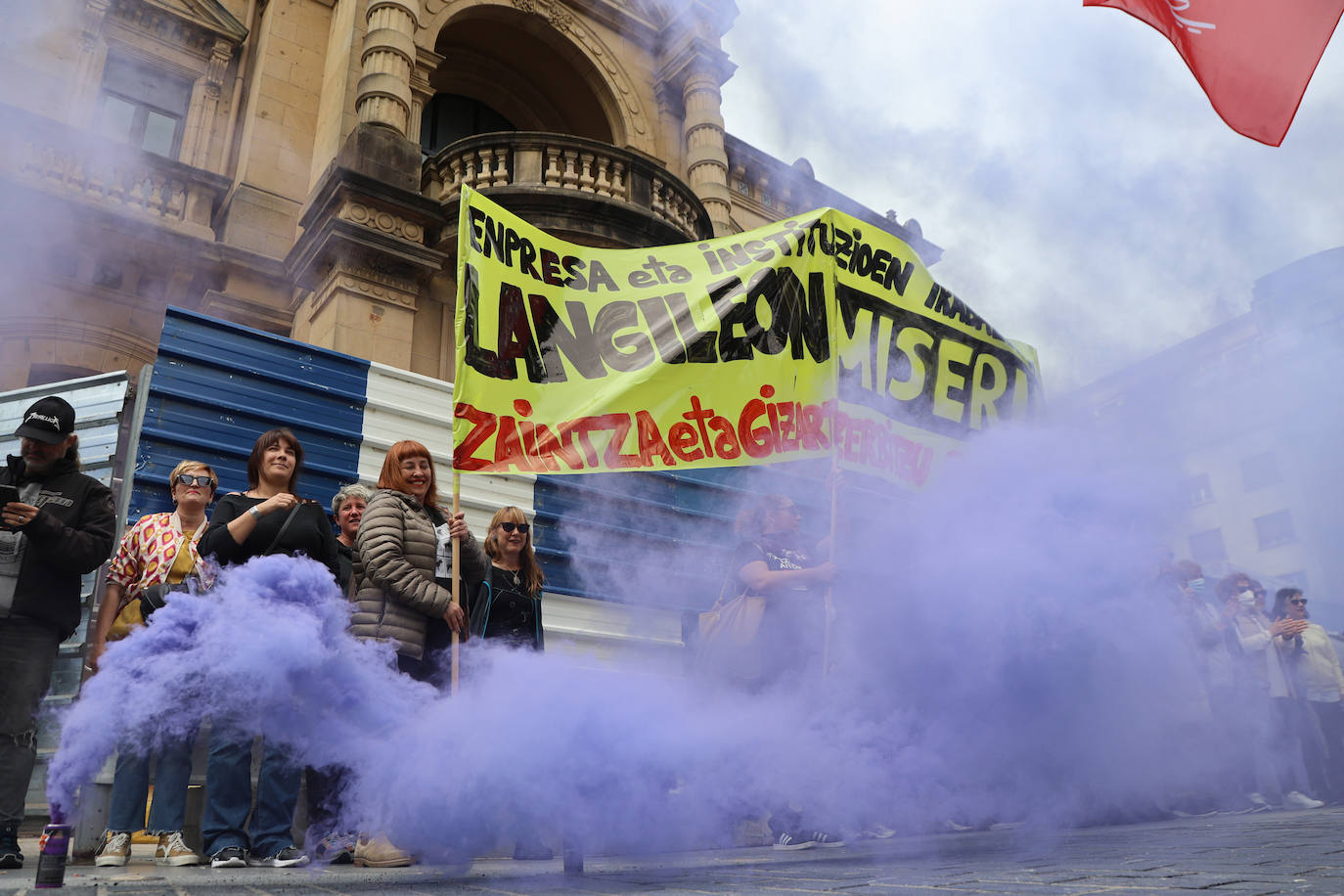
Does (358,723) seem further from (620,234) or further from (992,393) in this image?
(620,234)

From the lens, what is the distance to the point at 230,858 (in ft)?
9.93

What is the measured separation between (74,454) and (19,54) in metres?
7.99

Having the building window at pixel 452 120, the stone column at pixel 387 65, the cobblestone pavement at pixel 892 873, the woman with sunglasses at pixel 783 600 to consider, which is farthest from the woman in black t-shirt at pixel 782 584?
the building window at pixel 452 120

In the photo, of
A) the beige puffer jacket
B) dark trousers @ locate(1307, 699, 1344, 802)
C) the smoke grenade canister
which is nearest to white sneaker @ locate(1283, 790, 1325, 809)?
dark trousers @ locate(1307, 699, 1344, 802)

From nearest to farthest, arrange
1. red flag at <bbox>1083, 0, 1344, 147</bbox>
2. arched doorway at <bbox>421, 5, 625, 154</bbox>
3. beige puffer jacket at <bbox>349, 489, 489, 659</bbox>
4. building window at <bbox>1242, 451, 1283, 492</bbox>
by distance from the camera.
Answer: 1. beige puffer jacket at <bbox>349, 489, 489, 659</bbox>
2. red flag at <bbox>1083, 0, 1344, 147</bbox>
3. building window at <bbox>1242, 451, 1283, 492</bbox>
4. arched doorway at <bbox>421, 5, 625, 154</bbox>

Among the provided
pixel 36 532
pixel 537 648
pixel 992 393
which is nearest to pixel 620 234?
pixel 992 393

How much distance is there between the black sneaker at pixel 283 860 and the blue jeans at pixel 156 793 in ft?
1.07

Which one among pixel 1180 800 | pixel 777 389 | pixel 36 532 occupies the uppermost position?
pixel 777 389

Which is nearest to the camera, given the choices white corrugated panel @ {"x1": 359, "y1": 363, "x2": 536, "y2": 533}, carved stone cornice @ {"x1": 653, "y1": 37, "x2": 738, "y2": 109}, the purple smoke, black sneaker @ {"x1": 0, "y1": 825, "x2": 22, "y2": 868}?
the purple smoke

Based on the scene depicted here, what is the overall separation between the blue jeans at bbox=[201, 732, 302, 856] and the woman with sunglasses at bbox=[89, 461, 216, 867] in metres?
0.13

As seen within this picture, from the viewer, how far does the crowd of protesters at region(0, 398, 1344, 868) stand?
3.12 m

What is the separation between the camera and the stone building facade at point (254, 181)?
884 cm

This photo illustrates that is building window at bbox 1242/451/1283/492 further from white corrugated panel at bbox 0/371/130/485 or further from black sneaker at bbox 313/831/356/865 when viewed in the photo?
white corrugated panel at bbox 0/371/130/485

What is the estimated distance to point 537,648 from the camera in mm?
3826
